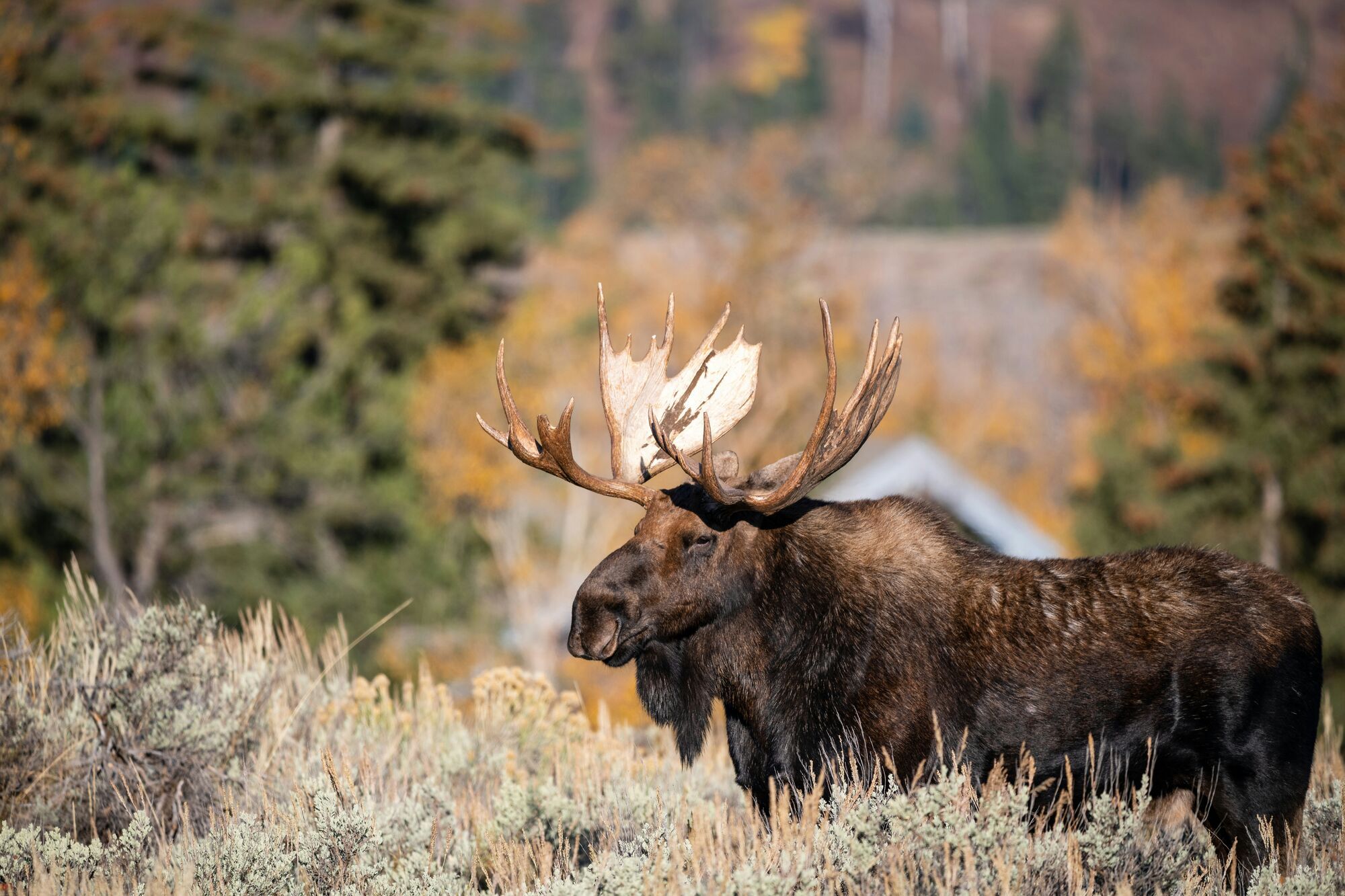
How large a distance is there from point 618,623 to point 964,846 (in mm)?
1485

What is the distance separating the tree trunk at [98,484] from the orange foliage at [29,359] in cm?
76

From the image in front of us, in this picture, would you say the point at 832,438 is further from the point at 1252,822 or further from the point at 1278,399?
the point at 1278,399

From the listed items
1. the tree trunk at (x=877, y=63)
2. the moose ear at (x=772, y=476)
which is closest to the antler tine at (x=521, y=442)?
the moose ear at (x=772, y=476)

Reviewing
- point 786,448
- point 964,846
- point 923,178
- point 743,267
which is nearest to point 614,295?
point 743,267

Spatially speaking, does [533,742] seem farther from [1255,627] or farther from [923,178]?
[923,178]

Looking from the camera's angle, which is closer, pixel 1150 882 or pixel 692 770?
pixel 1150 882

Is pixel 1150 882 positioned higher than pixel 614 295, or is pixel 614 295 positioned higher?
pixel 1150 882

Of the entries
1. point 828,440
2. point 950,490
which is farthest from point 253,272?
point 828,440

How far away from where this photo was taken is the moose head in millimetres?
4758

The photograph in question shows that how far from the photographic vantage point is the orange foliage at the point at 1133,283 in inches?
1811

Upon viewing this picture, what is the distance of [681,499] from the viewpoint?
5043 mm

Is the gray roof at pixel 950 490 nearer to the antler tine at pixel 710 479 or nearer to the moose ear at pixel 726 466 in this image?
the moose ear at pixel 726 466

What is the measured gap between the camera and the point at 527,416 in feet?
98.9

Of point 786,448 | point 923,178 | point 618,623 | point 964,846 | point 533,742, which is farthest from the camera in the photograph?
point 923,178
